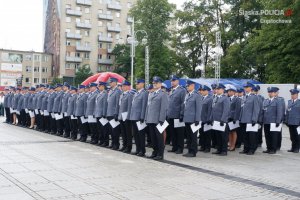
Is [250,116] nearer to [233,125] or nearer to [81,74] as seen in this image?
[233,125]

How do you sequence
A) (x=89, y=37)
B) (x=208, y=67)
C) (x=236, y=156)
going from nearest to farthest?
(x=236, y=156) → (x=208, y=67) → (x=89, y=37)

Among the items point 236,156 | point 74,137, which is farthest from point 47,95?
point 236,156

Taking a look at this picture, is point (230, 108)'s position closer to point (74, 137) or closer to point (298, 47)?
point (74, 137)

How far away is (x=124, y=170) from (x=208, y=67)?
32.8 metres

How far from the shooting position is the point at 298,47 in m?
28.8

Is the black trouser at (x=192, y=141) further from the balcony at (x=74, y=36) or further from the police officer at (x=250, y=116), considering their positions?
the balcony at (x=74, y=36)

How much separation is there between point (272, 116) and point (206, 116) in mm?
1879

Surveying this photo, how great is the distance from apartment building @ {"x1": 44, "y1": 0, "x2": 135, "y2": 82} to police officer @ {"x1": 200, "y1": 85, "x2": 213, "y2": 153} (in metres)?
62.0

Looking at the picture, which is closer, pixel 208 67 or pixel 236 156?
pixel 236 156

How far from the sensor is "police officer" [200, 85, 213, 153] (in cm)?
1179

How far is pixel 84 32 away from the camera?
7600cm

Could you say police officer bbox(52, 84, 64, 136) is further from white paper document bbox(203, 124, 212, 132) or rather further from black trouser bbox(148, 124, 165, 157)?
black trouser bbox(148, 124, 165, 157)

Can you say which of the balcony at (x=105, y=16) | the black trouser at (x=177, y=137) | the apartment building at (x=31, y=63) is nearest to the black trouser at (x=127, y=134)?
the black trouser at (x=177, y=137)

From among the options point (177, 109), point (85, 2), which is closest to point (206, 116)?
point (177, 109)
